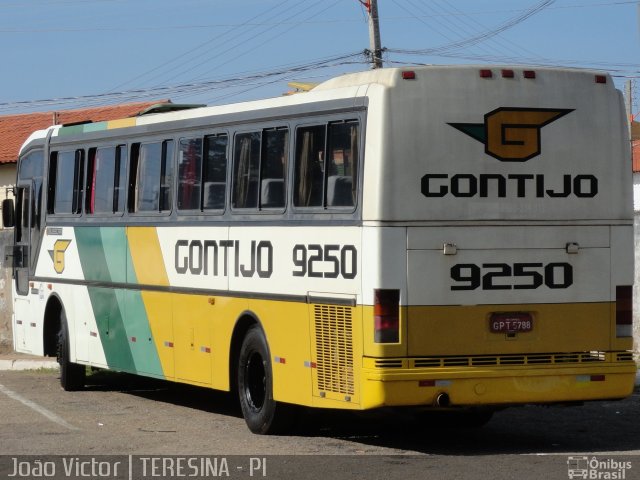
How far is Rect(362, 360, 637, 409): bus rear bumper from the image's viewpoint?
451 inches

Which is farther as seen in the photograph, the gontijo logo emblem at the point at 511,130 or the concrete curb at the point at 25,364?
the concrete curb at the point at 25,364

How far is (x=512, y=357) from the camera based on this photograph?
1185 cm

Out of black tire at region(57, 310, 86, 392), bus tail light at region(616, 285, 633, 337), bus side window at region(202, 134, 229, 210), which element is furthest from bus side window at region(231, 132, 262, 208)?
black tire at region(57, 310, 86, 392)

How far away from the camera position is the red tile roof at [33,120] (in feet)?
172

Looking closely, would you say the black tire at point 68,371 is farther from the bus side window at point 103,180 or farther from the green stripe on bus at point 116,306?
Answer: the bus side window at point 103,180

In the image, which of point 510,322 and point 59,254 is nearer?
point 510,322

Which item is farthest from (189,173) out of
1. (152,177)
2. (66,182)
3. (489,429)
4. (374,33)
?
(374,33)

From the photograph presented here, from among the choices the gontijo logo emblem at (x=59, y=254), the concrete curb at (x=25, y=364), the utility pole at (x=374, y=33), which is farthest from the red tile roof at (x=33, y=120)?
the gontijo logo emblem at (x=59, y=254)

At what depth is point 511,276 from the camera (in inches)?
468

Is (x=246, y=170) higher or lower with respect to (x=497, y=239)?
higher

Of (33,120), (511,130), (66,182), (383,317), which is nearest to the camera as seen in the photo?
(383,317)

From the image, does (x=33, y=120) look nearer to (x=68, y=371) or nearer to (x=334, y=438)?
(x=68, y=371)

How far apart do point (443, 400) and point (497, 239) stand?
1.42 metres

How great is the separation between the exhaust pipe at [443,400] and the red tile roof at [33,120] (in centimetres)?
4065
